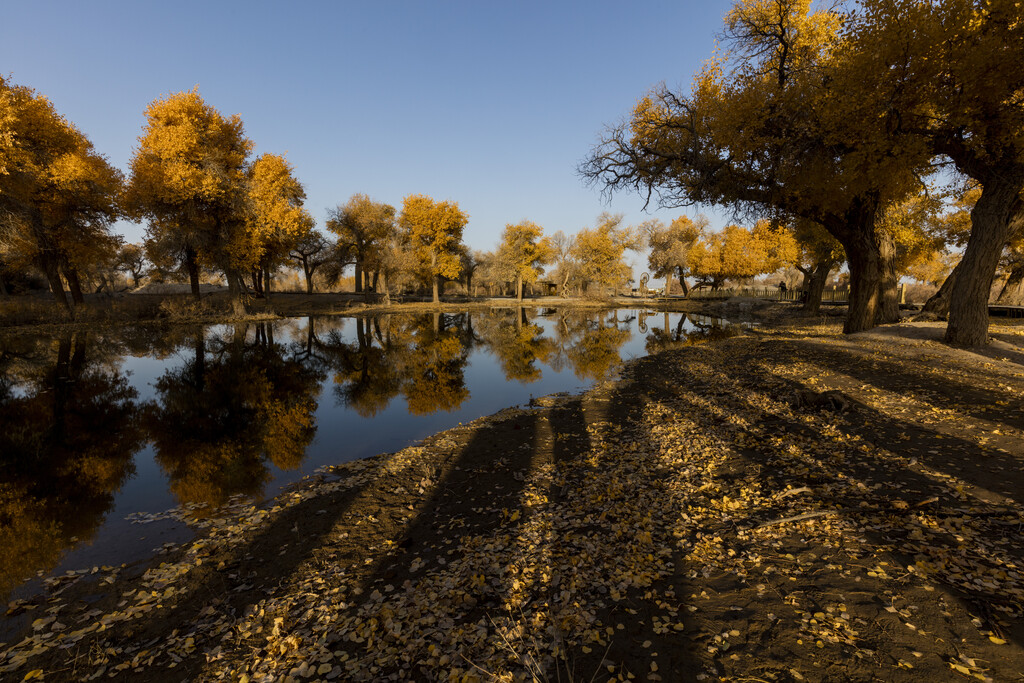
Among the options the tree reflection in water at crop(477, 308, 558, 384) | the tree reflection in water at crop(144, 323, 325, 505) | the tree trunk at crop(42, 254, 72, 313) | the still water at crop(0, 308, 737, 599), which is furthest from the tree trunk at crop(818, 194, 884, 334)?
the tree trunk at crop(42, 254, 72, 313)

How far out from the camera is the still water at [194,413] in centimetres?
776

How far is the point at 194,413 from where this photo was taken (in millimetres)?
14148

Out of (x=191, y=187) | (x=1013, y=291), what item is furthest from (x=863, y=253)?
(x=191, y=187)

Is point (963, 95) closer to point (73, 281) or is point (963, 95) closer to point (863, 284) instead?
point (863, 284)

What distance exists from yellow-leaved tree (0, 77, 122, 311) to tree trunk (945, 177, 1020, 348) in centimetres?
4854

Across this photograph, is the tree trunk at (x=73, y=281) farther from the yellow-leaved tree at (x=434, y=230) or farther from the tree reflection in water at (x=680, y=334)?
the tree reflection in water at (x=680, y=334)

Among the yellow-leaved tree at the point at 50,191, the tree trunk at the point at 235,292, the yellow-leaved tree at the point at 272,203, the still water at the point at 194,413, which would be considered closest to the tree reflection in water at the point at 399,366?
the still water at the point at 194,413

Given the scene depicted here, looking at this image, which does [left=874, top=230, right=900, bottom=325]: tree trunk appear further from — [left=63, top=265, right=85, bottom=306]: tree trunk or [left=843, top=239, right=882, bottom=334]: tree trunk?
[left=63, top=265, right=85, bottom=306]: tree trunk

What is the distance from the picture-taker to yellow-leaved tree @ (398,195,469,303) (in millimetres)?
56688

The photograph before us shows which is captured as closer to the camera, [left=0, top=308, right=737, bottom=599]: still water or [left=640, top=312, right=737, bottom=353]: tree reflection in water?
[left=0, top=308, right=737, bottom=599]: still water

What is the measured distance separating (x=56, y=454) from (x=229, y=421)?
3791mm

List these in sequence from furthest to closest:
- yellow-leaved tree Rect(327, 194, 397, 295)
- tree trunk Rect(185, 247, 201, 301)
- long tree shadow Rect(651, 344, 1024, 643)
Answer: yellow-leaved tree Rect(327, 194, 397, 295) < tree trunk Rect(185, 247, 201, 301) < long tree shadow Rect(651, 344, 1024, 643)

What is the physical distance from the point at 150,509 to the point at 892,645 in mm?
11714

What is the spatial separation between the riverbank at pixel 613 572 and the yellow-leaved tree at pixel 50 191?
33171 millimetres
